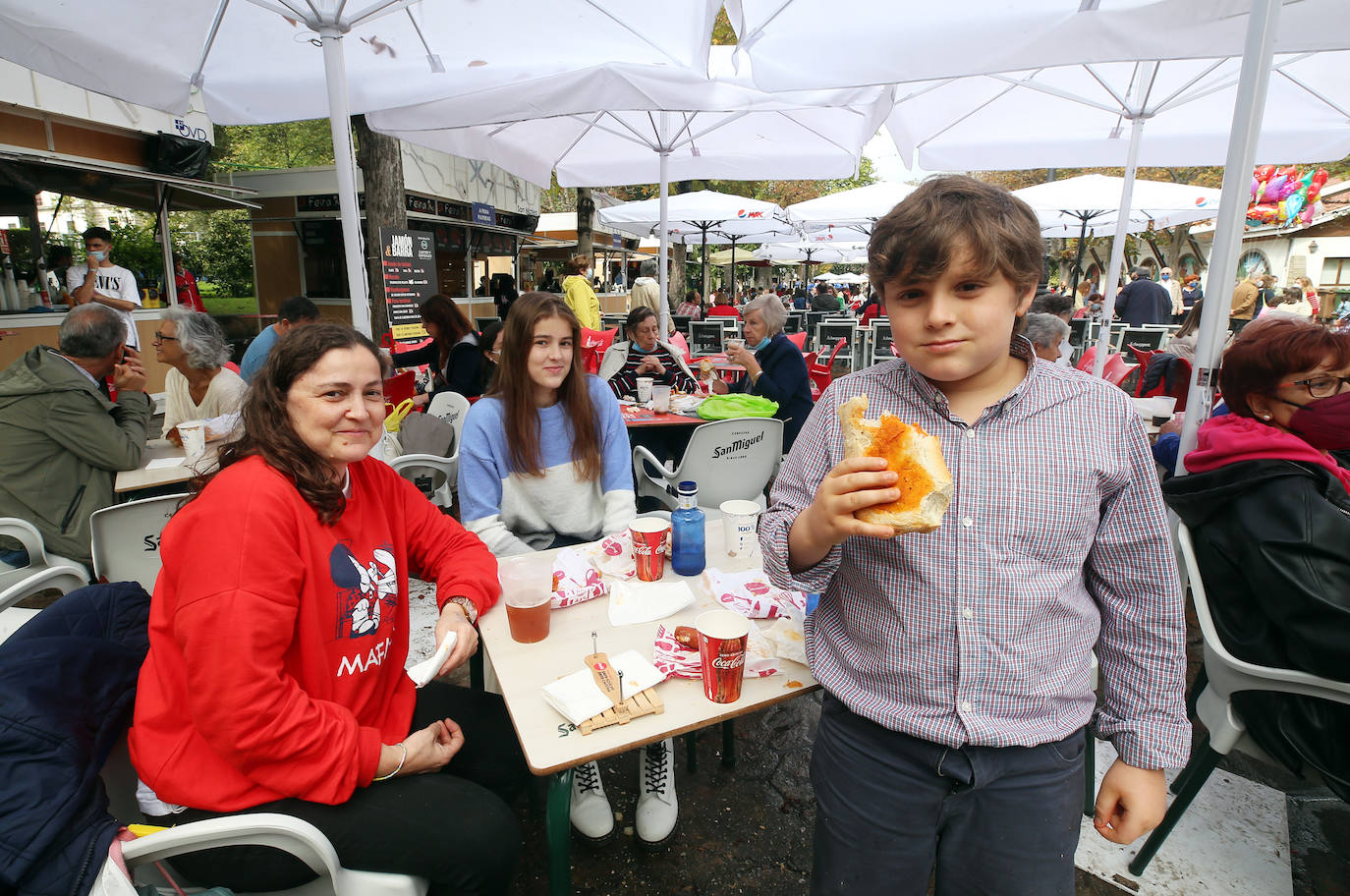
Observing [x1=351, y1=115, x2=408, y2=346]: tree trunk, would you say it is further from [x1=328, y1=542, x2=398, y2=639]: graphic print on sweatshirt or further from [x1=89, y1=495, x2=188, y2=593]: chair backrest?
[x1=328, y1=542, x2=398, y2=639]: graphic print on sweatshirt

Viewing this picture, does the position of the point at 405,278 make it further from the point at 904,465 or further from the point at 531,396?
the point at 904,465

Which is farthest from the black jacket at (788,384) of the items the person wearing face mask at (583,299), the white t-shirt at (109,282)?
the white t-shirt at (109,282)

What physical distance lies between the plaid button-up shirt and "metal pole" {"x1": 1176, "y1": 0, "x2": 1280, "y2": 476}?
1551 mm


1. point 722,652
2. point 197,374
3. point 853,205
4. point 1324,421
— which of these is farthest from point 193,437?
point 853,205

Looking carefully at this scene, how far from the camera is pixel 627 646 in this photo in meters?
1.73

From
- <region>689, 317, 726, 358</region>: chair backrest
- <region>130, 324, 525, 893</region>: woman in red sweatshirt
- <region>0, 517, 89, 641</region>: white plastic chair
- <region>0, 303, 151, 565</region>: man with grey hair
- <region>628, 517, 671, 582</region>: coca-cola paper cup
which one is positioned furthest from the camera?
<region>689, 317, 726, 358</region>: chair backrest

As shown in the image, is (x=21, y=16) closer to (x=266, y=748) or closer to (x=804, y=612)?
(x=266, y=748)

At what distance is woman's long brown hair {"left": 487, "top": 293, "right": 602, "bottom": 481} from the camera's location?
2.70 metres

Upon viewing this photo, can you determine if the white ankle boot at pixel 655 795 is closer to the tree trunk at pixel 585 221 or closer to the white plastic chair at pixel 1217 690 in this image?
the white plastic chair at pixel 1217 690

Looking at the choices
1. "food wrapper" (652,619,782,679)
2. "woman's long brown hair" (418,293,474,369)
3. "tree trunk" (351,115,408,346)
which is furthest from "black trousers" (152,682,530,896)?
"tree trunk" (351,115,408,346)

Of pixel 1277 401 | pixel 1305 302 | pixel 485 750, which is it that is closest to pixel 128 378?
pixel 485 750

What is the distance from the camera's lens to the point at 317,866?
128cm

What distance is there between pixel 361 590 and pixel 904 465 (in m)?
1.31

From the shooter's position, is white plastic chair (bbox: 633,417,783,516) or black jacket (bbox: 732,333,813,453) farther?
black jacket (bbox: 732,333,813,453)
